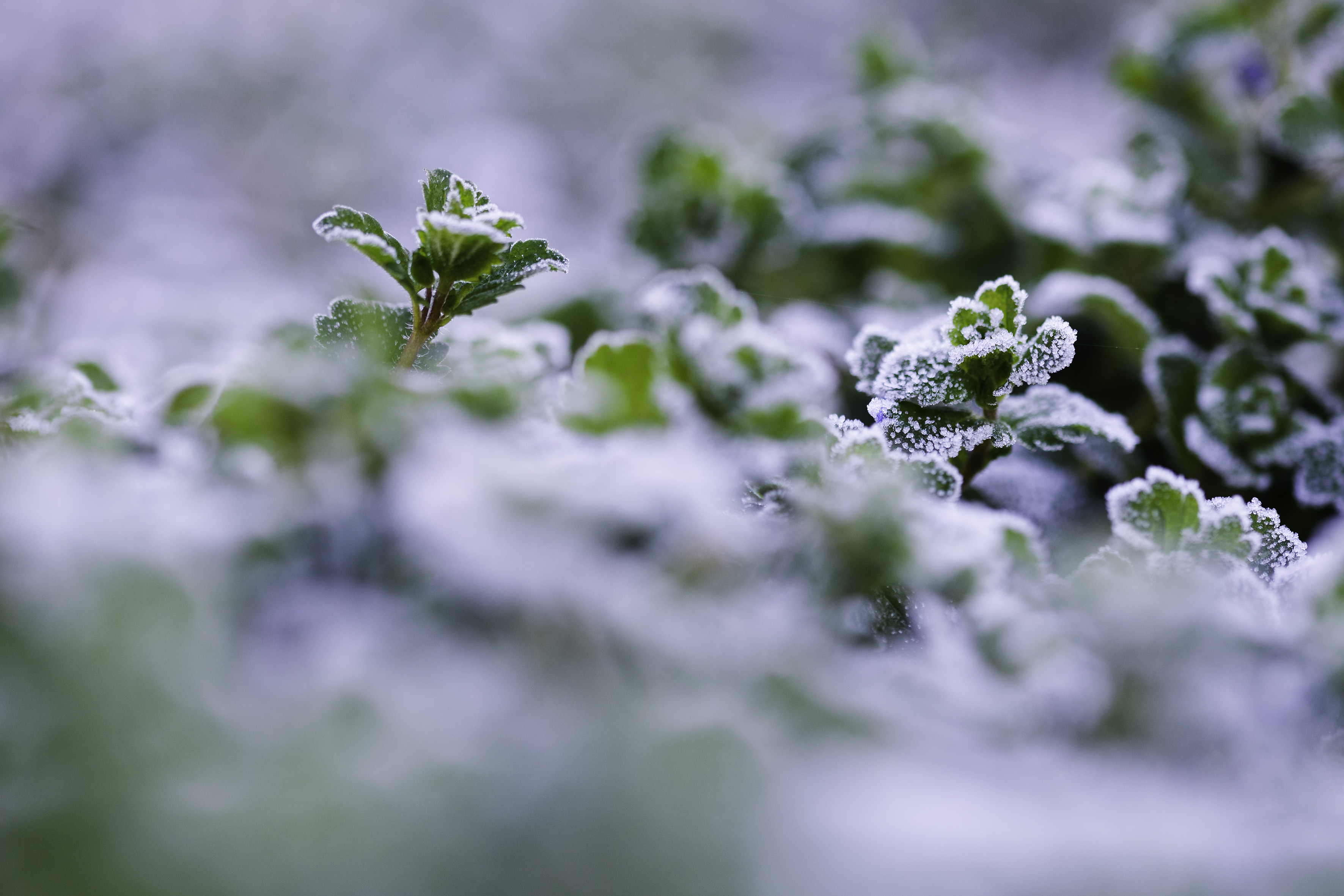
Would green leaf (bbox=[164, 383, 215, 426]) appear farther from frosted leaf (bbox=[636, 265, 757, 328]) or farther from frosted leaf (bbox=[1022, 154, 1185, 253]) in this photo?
frosted leaf (bbox=[1022, 154, 1185, 253])

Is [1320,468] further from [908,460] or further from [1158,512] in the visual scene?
[908,460]

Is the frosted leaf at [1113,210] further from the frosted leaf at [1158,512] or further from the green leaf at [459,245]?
the green leaf at [459,245]

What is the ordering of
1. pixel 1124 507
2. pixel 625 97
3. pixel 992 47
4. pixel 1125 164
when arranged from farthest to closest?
pixel 992 47 → pixel 625 97 → pixel 1125 164 → pixel 1124 507

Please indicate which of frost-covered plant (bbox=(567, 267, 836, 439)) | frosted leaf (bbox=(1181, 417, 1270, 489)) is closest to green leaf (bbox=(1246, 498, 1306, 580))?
frosted leaf (bbox=(1181, 417, 1270, 489))

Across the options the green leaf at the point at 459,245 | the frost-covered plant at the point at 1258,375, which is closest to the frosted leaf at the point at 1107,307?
the frost-covered plant at the point at 1258,375

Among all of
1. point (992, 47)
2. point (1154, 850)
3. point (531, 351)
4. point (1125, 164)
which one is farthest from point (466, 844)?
point (992, 47)

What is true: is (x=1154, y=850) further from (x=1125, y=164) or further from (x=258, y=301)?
(x=258, y=301)
